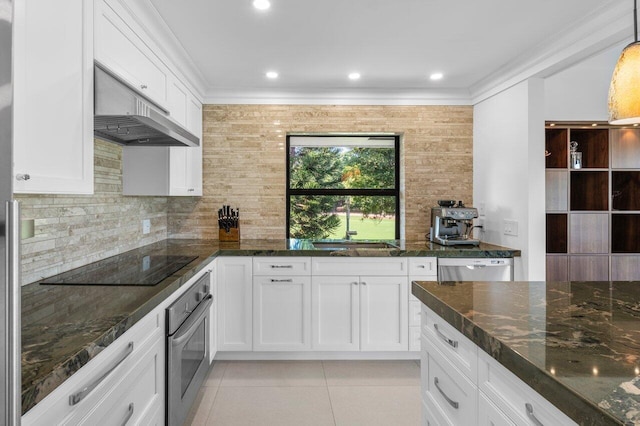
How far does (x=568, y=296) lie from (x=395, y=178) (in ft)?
8.81

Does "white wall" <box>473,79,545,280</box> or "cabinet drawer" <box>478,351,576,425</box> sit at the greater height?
"white wall" <box>473,79,545,280</box>

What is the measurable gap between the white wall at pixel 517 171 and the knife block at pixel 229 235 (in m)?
2.31

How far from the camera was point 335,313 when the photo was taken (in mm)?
3148

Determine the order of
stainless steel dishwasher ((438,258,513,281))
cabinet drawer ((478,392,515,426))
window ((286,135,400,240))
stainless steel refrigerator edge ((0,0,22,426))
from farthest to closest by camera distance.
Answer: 1. window ((286,135,400,240))
2. stainless steel dishwasher ((438,258,513,281))
3. cabinet drawer ((478,392,515,426))
4. stainless steel refrigerator edge ((0,0,22,426))

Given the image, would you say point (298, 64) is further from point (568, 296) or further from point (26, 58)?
point (568, 296)

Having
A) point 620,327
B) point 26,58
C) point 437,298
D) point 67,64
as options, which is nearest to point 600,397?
point 620,327

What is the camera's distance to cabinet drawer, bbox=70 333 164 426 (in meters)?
1.22

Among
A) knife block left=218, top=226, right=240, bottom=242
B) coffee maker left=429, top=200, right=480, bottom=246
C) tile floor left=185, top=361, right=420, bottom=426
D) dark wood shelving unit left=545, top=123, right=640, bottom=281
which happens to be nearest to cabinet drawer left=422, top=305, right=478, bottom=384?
tile floor left=185, top=361, right=420, bottom=426

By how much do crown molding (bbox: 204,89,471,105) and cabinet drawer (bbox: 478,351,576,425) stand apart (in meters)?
3.08

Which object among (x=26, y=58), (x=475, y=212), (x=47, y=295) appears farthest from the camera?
(x=475, y=212)

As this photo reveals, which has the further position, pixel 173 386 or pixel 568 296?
pixel 173 386

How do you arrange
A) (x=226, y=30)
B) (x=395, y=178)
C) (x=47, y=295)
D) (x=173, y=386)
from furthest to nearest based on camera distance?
(x=395, y=178)
(x=226, y=30)
(x=173, y=386)
(x=47, y=295)

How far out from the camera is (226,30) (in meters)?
2.55

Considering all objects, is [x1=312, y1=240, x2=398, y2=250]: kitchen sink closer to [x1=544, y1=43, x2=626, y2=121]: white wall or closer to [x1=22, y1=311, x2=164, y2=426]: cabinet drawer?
[x1=544, y1=43, x2=626, y2=121]: white wall
